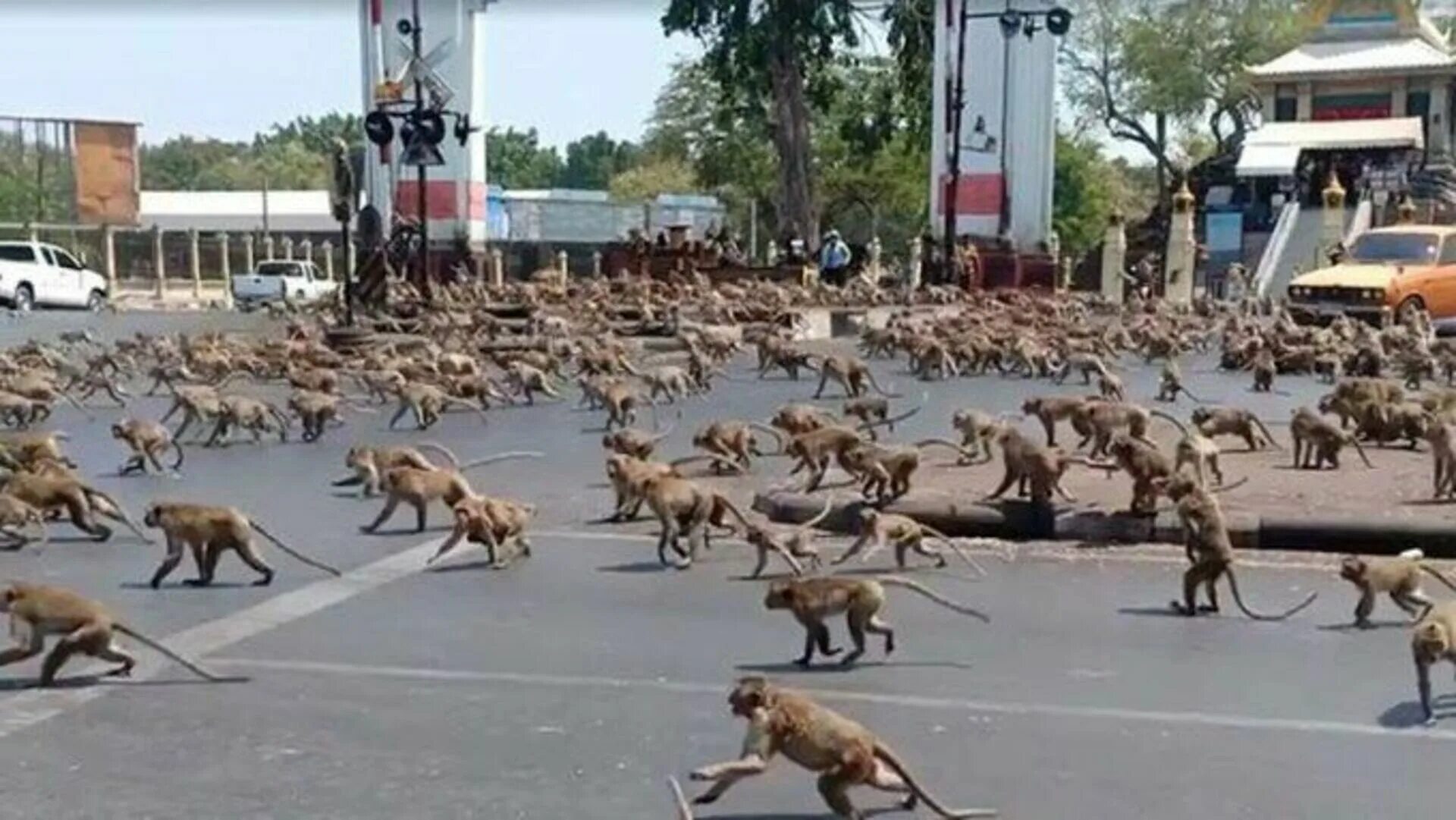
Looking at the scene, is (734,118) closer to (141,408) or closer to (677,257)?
(677,257)

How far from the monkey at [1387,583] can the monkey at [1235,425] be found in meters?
5.65

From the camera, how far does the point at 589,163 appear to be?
6009 inches

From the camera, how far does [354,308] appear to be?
30.1m

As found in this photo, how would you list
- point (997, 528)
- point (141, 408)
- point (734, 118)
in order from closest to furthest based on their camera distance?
point (997, 528) < point (141, 408) < point (734, 118)

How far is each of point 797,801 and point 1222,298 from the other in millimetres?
41096

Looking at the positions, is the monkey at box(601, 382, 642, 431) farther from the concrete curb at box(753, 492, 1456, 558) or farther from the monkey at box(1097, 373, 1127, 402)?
the concrete curb at box(753, 492, 1456, 558)

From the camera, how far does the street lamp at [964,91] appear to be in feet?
135

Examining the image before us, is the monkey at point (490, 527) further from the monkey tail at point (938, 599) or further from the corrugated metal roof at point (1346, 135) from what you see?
the corrugated metal roof at point (1346, 135)

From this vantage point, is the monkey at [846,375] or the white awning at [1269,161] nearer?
the monkey at [846,375]

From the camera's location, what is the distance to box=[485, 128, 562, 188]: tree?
13488 centimetres

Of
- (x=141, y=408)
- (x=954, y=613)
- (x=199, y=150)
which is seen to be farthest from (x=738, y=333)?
(x=199, y=150)

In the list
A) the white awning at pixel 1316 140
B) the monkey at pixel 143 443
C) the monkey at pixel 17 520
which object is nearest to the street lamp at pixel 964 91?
the white awning at pixel 1316 140

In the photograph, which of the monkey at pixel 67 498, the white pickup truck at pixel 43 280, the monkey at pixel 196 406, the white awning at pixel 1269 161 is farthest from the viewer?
the white awning at pixel 1269 161

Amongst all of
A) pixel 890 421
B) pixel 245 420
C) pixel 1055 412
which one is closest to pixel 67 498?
pixel 245 420
